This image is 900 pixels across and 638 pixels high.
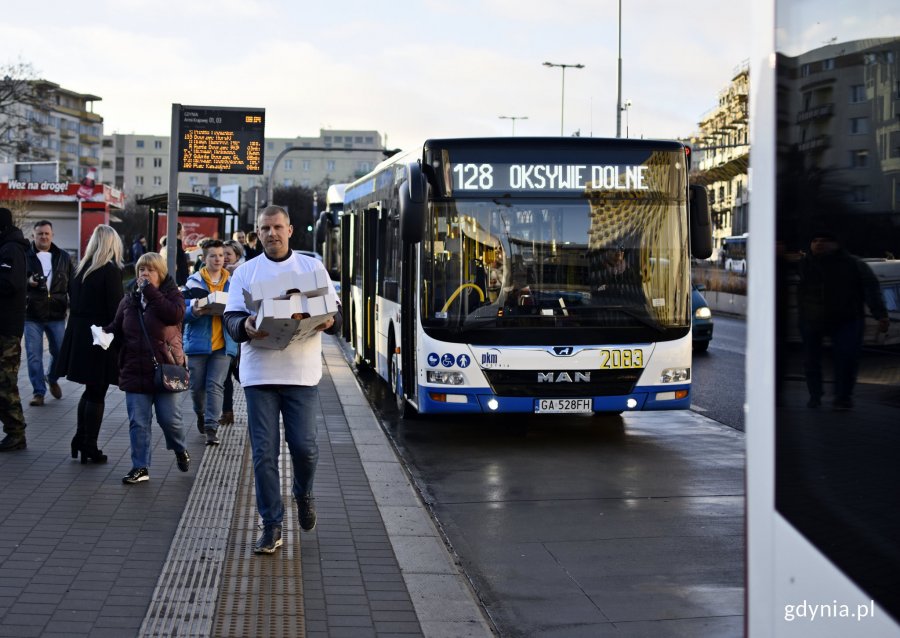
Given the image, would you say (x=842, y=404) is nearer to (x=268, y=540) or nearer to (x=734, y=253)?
(x=268, y=540)

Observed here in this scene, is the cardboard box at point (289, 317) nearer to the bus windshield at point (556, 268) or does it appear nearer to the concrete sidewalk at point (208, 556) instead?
the concrete sidewalk at point (208, 556)

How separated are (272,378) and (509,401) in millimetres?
4606

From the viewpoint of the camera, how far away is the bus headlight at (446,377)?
35.5ft

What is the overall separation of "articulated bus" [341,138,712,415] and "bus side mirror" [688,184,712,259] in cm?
2

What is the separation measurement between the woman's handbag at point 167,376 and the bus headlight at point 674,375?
4.62m

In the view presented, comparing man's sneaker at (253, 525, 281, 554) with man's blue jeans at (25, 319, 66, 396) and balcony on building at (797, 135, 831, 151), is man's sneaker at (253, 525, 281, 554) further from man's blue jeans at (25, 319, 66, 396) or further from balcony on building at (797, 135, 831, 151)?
man's blue jeans at (25, 319, 66, 396)

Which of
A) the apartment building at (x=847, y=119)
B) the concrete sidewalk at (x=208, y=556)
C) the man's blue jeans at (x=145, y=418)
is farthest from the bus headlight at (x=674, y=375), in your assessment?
the apartment building at (x=847, y=119)

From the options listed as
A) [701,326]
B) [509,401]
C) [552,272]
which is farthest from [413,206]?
[701,326]

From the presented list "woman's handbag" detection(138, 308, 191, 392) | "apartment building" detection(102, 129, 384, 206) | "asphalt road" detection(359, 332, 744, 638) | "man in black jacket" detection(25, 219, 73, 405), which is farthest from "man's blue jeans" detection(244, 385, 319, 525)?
"apartment building" detection(102, 129, 384, 206)

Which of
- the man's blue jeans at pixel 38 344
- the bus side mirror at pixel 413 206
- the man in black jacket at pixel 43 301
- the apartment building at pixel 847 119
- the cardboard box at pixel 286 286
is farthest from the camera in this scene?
the man's blue jeans at pixel 38 344

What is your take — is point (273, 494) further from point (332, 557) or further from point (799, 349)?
point (799, 349)

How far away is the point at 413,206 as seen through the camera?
1077cm

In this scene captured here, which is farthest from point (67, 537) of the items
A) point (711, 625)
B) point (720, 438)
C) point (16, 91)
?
point (16, 91)

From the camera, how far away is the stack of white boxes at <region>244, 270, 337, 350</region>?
6227 millimetres
